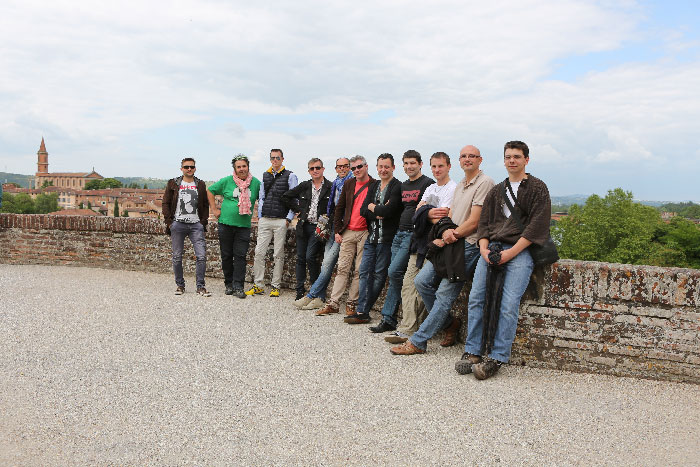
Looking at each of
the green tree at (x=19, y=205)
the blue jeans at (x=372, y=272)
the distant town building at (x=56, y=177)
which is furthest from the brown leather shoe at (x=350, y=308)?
the distant town building at (x=56, y=177)

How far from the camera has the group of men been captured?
4609 mm

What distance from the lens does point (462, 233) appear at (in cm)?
500

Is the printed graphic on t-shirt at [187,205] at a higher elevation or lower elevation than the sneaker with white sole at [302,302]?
Result: higher

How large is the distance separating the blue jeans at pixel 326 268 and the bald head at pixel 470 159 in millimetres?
2239

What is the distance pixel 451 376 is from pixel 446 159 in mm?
2181

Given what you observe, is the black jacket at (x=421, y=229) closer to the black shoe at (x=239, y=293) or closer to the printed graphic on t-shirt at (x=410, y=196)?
the printed graphic on t-shirt at (x=410, y=196)

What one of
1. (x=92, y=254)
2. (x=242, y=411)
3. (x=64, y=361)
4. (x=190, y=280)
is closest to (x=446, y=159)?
(x=242, y=411)

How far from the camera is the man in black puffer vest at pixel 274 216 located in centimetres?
773

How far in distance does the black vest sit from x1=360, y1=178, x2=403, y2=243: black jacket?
69.9 inches

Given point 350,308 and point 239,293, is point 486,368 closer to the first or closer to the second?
point 350,308

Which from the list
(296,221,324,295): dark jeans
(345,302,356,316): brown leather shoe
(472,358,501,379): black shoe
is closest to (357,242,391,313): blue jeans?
(345,302,356,316): brown leather shoe

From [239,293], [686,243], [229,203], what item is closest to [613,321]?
[239,293]

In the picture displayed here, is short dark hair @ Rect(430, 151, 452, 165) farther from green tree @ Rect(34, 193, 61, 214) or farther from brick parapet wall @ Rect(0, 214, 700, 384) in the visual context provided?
green tree @ Rect(34, 193, 61, 214)

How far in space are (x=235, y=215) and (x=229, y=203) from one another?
0.64 feet
